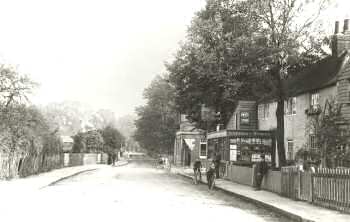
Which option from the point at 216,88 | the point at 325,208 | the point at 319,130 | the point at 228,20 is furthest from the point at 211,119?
the point at 325,208

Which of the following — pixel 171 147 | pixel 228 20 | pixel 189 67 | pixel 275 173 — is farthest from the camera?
pixel 171 147

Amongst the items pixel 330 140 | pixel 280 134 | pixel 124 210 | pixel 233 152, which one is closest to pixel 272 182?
pixel 330 140

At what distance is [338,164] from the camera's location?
66.6 feet

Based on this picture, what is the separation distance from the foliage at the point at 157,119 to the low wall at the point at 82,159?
9.04 meters

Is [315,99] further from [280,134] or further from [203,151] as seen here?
[203,151]

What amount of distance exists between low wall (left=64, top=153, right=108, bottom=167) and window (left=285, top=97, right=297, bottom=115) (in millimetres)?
23783

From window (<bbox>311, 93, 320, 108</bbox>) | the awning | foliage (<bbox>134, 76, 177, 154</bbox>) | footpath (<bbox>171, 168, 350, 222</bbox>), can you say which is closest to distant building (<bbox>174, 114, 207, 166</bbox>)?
the awning

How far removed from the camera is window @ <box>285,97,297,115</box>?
32.2m

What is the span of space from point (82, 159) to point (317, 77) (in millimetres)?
35314

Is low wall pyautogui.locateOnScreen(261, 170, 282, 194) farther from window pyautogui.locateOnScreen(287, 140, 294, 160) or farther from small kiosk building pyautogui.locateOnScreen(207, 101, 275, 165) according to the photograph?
window pyautogui.locateOnScreen(287, 140, 294, 160)

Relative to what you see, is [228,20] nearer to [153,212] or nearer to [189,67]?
[189,67]

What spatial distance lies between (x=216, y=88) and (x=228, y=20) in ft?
32.5

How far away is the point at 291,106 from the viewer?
32906 millimetres

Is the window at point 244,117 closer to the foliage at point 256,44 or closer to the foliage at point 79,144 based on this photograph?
the foliage at point 256,44
